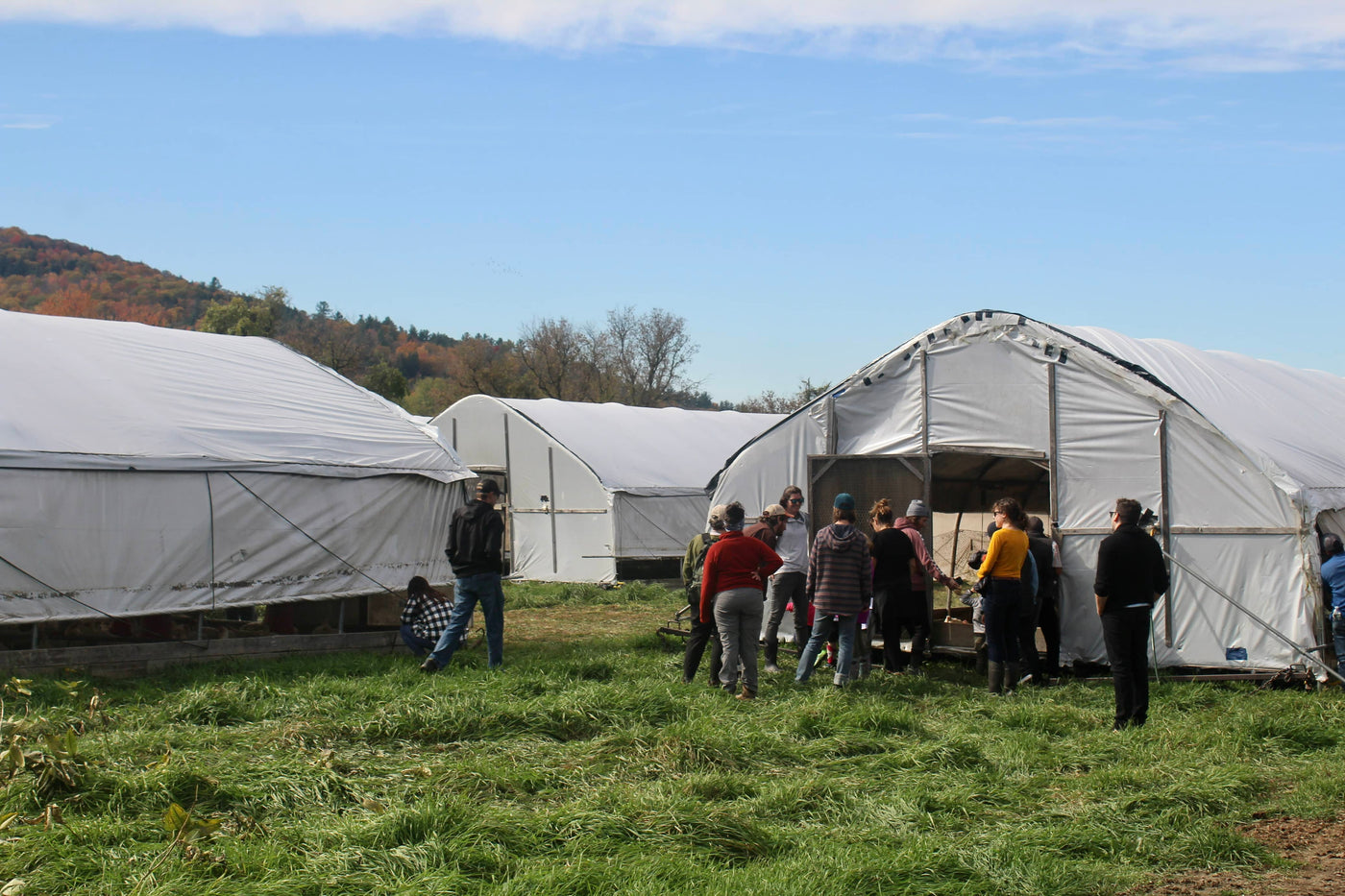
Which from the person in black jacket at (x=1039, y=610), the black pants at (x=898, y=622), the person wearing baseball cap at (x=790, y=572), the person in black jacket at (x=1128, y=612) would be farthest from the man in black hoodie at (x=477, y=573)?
the person in black jacket at (x=1128, y=612)

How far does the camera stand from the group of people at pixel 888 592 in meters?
8.19

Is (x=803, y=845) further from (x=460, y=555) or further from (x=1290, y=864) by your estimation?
(x=460, y=555)

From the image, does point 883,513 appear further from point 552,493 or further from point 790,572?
point 552,493

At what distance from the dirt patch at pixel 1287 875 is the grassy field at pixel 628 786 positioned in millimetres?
134

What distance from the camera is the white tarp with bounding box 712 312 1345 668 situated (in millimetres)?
10109

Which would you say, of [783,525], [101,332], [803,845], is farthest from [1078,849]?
[101,332]

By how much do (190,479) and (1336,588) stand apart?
9.94 meters

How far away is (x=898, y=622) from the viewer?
10688mm

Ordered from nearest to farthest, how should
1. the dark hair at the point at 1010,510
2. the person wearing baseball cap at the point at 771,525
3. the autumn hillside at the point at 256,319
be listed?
the dark hair at the point at 1010,510 < the person wearing baseball cap at the point at 771,525 < the autumn hillside at the point at 256,319

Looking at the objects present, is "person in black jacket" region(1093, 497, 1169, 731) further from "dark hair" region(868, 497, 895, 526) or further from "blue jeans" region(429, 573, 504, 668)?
"blue jeans" region(429, 573, 504, 668)

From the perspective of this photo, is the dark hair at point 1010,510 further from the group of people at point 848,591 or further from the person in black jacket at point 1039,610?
the person in black jacket at point 1039,610

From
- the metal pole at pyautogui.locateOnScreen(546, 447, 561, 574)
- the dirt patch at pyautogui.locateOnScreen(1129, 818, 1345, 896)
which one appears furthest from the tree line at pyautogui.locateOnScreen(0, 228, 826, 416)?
the dirt patch at pyautogui.locateOnScreen(1129, 818, 1345, 896)

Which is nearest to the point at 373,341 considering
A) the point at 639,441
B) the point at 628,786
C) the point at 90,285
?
the point at 90,285

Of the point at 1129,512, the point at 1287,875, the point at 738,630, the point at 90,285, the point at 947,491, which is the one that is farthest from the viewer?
the point at 90,285
